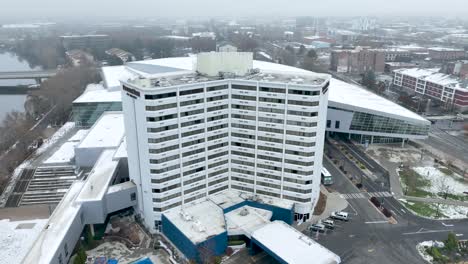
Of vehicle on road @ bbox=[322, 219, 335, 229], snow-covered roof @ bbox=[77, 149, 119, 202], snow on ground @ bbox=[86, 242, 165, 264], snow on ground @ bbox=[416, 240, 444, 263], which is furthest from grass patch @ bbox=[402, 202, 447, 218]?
snow-covered roof @ bbox=[77, 149, 119, 202]

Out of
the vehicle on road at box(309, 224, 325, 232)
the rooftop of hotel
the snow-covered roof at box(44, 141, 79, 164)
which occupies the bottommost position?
the vehicle on road at box(309, 224, 325, 232)

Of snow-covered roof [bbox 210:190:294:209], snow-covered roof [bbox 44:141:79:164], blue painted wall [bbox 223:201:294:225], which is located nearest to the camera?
blue painted wall [bbox 223:201:294:225]

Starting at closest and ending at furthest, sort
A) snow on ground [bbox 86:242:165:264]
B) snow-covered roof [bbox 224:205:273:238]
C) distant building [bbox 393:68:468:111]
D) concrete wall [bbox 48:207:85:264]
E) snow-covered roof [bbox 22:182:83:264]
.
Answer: snow-covered roof [bbox 22:182:83:264], concrete wall [bbox 48:207:85:264], snow on ground [bbox 86:242:165:264], snow-covered roof [bbox 224:205:273:238], distant building [bbox 393:68:468:111]

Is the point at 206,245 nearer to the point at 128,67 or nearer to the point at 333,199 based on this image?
the point at 333,199

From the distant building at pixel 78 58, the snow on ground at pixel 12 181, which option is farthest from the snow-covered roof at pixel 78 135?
the distant building at pixel 78 58

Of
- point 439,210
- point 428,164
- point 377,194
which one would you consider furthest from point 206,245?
point 428,164

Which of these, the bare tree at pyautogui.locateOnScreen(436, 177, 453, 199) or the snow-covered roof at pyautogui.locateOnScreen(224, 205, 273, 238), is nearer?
the snow-covered roof at pyautogui.locateOnScreen(224, 205, 273, 238)

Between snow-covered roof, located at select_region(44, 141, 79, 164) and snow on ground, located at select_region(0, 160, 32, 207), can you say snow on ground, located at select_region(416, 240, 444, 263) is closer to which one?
snow-covered roof, located at select_region(44, 141, 79, 164)
